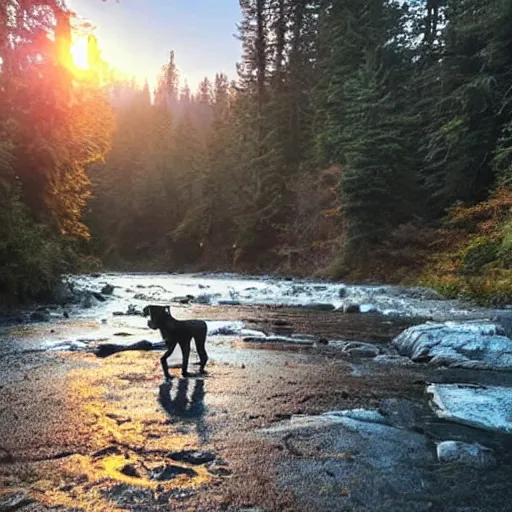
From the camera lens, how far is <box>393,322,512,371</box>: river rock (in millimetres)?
7723

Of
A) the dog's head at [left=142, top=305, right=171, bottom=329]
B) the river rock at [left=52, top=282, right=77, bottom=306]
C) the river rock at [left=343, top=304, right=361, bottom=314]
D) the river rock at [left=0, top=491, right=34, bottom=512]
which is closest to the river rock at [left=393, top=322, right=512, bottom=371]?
the dog's head at [left=142, top=305, right=171, bottom=329]

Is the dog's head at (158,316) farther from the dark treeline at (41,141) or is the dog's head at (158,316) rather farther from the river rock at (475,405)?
the dark treeline at (41,141)

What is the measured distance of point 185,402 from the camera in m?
5.44

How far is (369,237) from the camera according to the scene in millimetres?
26922

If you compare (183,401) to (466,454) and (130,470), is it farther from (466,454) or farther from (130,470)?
(466,454)

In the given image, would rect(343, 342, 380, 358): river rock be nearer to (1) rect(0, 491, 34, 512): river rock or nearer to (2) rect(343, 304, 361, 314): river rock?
(2) rect(343, 304, 361, 314): river rock

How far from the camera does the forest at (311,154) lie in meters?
14.3

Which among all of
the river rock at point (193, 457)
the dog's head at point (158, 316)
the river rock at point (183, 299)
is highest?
the dog's head at point (158, 316)

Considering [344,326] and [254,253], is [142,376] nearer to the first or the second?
[344,326]

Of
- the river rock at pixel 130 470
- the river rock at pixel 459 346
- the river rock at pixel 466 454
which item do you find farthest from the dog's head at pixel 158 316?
the river rock at pixel 459 346

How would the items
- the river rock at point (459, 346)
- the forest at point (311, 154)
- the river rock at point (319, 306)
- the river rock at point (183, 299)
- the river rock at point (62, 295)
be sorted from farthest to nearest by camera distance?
the river rock at point (183, 299)
the river rock at point (62, 295)
the river rock at point (319, 306)
the forest at point (311, 154)
the river rock at point (459, 346)

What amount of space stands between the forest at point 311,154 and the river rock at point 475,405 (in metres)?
8.86

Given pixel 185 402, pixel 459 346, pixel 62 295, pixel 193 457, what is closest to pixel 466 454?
pixel 193 457

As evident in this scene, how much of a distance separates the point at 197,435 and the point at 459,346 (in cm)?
521
